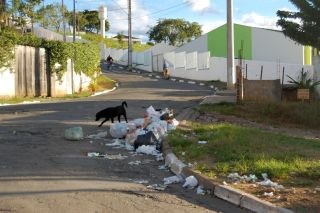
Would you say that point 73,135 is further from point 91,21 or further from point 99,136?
point 91,21

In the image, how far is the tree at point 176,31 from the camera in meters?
97.7

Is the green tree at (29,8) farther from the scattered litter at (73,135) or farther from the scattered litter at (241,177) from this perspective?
the scattered litter at (241,177)

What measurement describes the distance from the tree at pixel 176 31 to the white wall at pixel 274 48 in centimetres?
4246

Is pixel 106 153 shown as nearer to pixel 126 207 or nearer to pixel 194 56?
pixel 126 207

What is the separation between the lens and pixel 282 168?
8742 millimetres

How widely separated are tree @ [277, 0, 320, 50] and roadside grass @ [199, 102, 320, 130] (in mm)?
5861

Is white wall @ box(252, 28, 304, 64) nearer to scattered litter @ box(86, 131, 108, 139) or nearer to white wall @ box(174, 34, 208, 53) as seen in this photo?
white wall @ box(174, 34, 208, 53)

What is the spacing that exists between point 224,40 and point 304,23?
33.6m

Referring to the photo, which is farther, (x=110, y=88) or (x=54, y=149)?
(x=110, y=88)

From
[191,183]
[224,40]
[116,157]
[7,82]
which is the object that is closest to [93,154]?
[116,157]

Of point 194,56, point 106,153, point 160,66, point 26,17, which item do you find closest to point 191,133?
point 106,153

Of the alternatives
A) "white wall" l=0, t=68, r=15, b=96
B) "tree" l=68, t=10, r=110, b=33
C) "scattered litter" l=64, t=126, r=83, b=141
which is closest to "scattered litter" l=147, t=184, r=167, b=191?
"scattered litter" l=64, t=126, r=83, b=141

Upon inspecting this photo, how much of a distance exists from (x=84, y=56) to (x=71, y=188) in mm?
27716

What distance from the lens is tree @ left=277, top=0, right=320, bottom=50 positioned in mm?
24359
